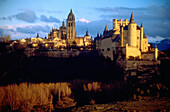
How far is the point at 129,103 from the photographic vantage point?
31.7 m

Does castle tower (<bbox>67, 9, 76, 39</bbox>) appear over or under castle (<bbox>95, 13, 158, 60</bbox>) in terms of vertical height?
over

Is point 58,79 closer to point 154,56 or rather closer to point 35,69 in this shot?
point 35,69

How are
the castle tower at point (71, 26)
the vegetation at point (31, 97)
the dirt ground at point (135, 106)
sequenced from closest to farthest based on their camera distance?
the dirt ground at point (135, 106), the vegetation at point (31, 97), the castle tower at point (71, 26)

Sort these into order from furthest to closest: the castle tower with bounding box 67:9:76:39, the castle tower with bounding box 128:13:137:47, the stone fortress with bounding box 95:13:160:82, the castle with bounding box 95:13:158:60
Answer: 1. the castle tower with bounding box 67:9:76:39
2. the castle tower with bounding box 128:13:137:47
3. the castle with bounding box 95:13:158:60
4. the stone fortress with bounding box 95:13:160:82

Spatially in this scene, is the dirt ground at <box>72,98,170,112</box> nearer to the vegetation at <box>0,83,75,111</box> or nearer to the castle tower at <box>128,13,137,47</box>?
the vegetation at <box>0,83,75,111</box>

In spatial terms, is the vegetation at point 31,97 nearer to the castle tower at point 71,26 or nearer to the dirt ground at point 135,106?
the dirt ground at point 135,106

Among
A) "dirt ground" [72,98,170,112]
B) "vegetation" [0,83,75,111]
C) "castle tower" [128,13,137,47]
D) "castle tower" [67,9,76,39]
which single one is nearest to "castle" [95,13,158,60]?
"castle tower" [128,13,137,47]

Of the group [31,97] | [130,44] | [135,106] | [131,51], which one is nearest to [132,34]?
[130,44]

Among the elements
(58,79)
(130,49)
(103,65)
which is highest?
(130,49)

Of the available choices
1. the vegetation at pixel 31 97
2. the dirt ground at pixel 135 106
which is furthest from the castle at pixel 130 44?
the vegetation at pixel 31 97

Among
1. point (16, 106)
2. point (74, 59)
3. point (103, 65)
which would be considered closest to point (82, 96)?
point (16, 106)

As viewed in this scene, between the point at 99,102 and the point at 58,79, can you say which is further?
the point at 58,79

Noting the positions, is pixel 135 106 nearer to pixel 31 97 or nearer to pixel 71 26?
pixel 31 97

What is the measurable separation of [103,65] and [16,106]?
24.2 meters
